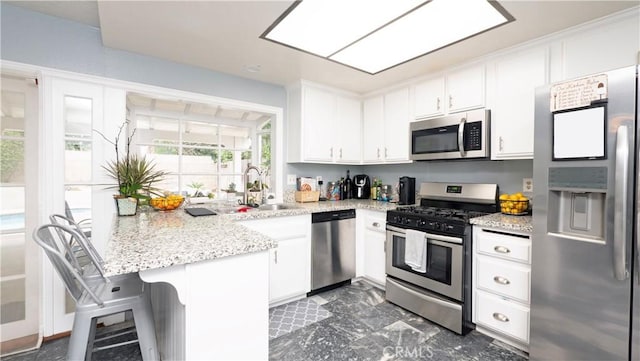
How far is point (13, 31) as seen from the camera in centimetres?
192

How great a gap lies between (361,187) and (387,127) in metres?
0.89

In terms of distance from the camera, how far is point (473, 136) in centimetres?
242

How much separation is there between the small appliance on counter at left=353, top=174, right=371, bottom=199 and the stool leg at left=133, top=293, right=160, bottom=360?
2799 mm

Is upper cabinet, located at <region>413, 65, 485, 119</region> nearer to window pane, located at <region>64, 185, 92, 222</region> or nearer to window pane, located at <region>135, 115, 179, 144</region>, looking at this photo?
window pane, located at <region>135, 115, 179, 144</region>

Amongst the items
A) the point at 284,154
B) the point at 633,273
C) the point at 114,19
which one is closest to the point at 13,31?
the point at 114,19

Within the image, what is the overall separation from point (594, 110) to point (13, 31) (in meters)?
3.76

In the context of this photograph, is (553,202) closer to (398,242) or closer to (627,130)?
(627,130)

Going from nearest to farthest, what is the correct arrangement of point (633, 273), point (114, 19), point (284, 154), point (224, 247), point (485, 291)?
point (224, 247), point (633, 273), point (114, 19), point (485, 291), point (284, 154)

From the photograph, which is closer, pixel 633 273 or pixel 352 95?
pixel 633 273

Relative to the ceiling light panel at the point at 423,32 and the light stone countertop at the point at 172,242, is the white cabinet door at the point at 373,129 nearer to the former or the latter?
the ceiling light panel at the point at 423,32

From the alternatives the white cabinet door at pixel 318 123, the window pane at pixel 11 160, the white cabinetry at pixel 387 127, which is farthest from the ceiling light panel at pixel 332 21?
the window pane at pixel 11 160

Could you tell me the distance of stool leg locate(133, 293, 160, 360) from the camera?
1267 mm

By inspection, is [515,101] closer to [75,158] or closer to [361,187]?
[361,187]

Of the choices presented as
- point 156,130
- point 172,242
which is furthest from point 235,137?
point 172,242
